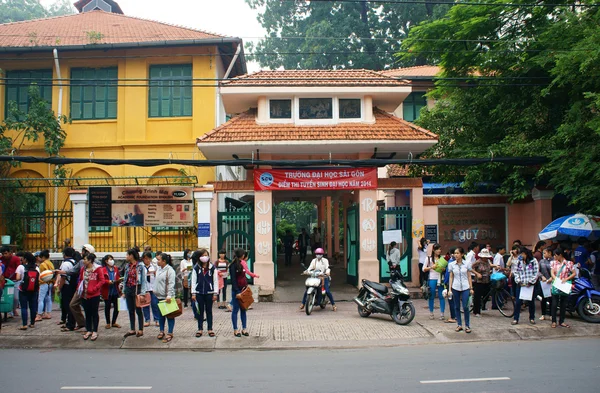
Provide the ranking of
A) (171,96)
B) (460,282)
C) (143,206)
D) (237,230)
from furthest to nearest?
(171,96) → (237,230) → (143,206) → (460,282)

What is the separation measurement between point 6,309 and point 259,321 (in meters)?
5.62

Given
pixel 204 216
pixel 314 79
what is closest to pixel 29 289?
pixel 204 216

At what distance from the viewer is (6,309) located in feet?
39.0

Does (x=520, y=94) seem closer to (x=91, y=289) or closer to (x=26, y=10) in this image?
(x=91, y=289)

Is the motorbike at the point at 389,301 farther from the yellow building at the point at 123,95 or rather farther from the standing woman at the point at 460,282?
the yellow building at the point at 123,95

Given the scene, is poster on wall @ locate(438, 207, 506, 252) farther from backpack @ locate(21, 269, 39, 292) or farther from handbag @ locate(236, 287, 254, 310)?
backpack @ locate(21, 269, 39, 292)

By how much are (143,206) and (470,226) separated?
10466 millimetres

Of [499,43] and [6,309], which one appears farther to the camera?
[499,43]

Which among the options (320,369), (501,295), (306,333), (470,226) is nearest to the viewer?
(320,369)

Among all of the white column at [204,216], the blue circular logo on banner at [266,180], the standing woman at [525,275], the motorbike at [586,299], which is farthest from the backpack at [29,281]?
the motorbike at [586,299]

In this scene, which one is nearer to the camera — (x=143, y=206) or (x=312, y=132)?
(x=312, y=132)

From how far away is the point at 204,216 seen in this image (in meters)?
15.9

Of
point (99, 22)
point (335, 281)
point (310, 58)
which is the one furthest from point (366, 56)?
point (335, 281)

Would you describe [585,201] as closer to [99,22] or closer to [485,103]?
[485,103]
